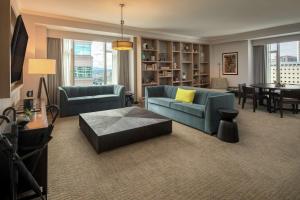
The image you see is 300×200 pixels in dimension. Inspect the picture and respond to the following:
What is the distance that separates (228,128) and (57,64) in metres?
5.28

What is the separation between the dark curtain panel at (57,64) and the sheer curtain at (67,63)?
0.42 feet

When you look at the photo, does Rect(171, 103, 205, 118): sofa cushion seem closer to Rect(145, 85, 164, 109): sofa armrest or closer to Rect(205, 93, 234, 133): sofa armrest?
Rect(205, 93, 234, 133): sofa armrest

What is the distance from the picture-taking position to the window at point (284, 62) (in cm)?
679

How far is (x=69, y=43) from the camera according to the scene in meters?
6.12

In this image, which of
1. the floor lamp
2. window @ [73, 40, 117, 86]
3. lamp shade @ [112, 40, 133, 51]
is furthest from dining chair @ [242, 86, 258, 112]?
the floor lamp

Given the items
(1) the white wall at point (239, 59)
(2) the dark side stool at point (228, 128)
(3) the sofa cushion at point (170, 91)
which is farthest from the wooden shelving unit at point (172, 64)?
(2) the dark side stool at point (228, 128)

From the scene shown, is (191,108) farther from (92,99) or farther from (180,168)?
(92,99)

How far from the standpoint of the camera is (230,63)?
8328 mm

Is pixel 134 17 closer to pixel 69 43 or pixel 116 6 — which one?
pixel 116 6

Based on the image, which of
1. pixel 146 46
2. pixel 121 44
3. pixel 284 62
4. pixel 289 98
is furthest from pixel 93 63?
pixel 284 62

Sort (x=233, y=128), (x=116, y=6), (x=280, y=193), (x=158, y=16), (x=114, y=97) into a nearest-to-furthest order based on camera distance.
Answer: (x=280, y=193), (x=233, y=128), (x=116, y=6), (x=158, y=16), (x=114, y=97)

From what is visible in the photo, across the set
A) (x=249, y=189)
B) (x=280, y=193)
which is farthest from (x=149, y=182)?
(x=280, y=193)

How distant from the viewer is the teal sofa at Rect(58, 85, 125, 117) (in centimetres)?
527

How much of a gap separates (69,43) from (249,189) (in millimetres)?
6177
